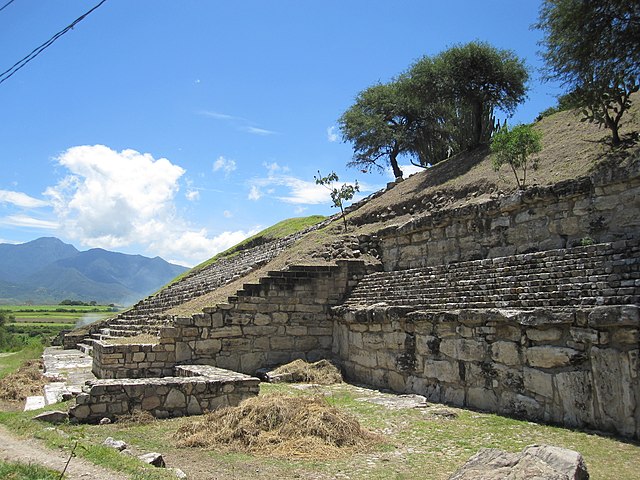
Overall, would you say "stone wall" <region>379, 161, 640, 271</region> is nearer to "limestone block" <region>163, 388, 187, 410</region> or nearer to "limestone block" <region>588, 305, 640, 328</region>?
"limestone block" <region>588, 305, 640, 328</region>

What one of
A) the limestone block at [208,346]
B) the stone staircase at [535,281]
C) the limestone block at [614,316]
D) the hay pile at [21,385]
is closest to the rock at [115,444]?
the hay pile at [21,385]

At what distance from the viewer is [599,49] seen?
544 inches

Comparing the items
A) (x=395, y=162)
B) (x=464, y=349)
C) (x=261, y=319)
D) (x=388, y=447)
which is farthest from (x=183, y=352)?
(x=395, y=162)

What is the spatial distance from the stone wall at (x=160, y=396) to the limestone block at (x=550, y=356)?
4.60 metres

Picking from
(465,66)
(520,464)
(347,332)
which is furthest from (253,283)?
(465,66)

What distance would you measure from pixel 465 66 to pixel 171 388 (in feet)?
66.6

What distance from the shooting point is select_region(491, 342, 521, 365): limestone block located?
8070 millimetres

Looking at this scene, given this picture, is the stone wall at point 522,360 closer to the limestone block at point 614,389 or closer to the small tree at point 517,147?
the limestone block at point 614,389

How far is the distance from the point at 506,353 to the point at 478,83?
1862 centimetres

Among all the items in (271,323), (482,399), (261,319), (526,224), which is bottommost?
(482,399)

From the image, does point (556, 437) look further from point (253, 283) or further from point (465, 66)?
point (465, 66)

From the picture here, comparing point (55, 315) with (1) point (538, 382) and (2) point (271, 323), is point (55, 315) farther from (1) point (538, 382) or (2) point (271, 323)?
(1) point (538, 382)

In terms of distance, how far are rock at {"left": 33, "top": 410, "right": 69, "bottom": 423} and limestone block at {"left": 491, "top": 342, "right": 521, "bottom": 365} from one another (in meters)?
6.69

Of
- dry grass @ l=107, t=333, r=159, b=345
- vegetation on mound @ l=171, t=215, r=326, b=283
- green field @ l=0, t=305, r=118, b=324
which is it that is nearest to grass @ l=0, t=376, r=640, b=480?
dry grass @ l=107, t=333, r=159, b=345
